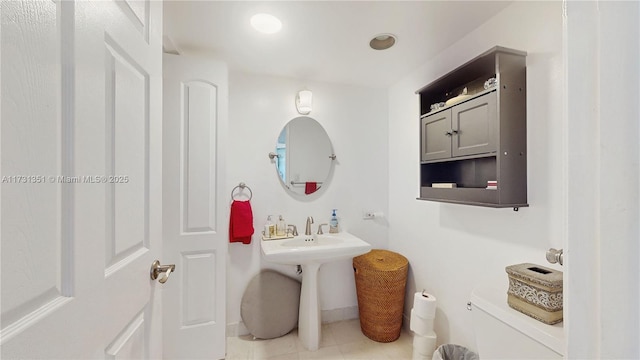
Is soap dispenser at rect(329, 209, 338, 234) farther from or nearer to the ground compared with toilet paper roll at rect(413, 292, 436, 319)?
farther from the ground

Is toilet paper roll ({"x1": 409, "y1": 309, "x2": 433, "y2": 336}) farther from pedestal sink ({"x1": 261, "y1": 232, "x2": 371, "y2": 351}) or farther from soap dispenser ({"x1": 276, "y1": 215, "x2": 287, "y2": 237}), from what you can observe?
soap dispenser ({"x1": 276, "y1": 215, "x2": 287, "y2": 237})

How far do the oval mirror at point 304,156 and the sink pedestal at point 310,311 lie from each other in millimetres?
672

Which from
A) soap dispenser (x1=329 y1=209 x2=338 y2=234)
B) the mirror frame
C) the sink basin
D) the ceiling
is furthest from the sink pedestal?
the ceiling

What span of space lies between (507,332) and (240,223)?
168 centimetres

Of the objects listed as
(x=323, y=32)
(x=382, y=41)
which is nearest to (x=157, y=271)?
(x=323, y=32)

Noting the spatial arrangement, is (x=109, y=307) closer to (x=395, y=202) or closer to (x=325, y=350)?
(x=325, y=350)

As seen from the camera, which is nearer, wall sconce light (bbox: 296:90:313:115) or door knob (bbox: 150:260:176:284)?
door knob (bbox: 150:260:176:284)

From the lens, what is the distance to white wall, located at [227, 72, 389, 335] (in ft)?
6.89

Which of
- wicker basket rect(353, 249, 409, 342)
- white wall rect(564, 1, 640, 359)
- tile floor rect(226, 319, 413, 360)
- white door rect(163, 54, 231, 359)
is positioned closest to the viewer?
white wall rect(564, 1, 640, 359)

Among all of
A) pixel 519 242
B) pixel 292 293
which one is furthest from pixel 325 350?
pixel 519 242

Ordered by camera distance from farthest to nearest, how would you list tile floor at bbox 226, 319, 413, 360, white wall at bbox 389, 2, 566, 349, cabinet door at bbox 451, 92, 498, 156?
1. tile floor at bbox 226, 319, 413, 360
2. cabinet door at bbox 451, 92, 498, 156
3. white wall at bbox 389, 2, 566, 349

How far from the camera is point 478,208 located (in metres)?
1.53

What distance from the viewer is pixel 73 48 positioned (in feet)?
1.58

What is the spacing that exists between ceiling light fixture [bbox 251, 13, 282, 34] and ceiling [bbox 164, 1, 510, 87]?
35 millimetres
